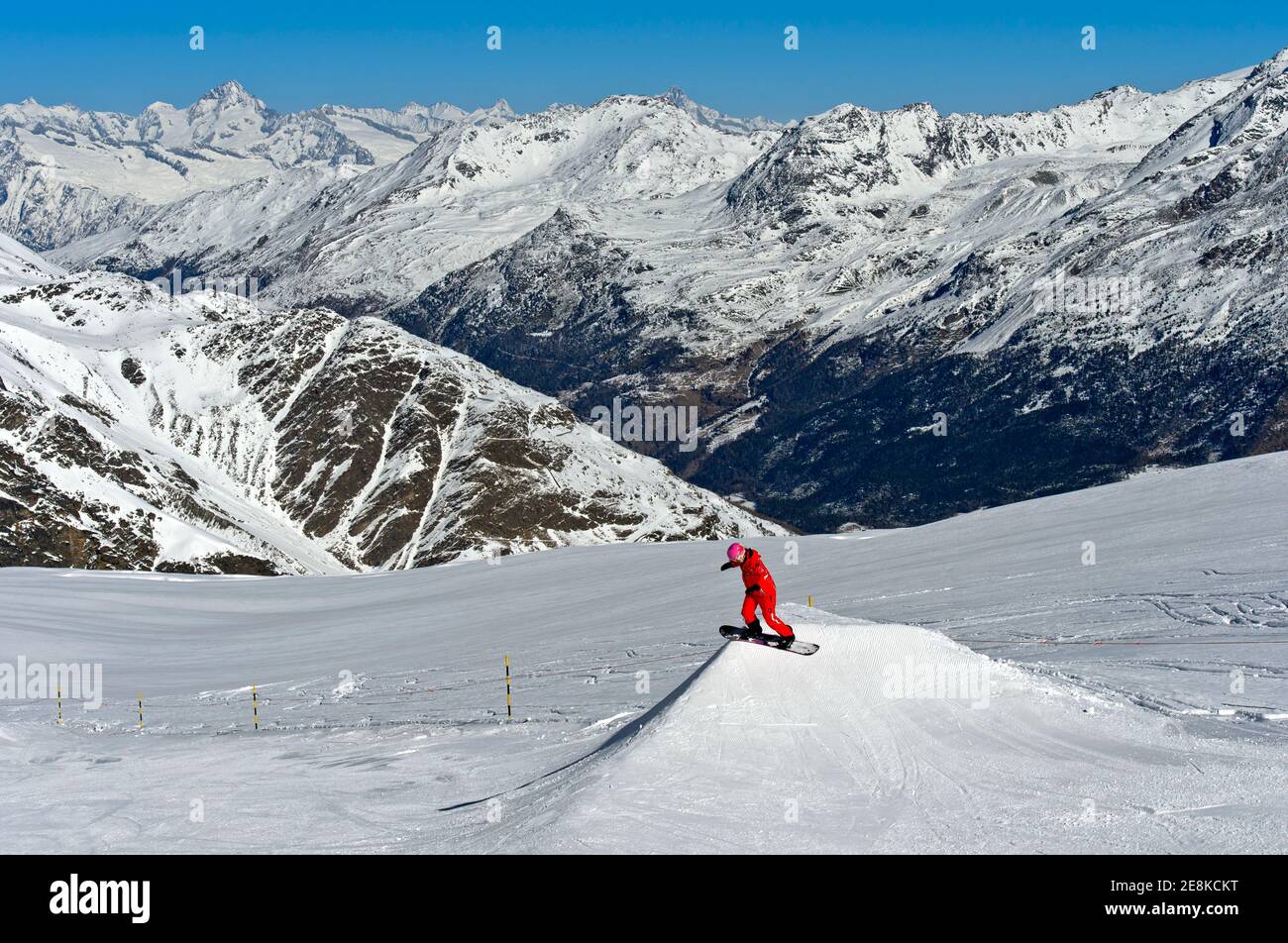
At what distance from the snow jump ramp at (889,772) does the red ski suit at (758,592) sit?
0.71m

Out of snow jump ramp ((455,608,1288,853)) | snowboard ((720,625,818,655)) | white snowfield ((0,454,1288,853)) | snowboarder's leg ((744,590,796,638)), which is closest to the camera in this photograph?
snow jump ramp ((455,608,1288,853))

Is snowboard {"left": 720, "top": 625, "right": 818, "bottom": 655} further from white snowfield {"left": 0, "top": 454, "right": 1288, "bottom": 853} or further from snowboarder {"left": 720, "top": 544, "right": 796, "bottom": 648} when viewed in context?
white snowfield {"left": 0, "top": 454, "right": 1288, "bottom": 853}

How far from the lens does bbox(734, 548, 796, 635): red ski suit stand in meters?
22.5

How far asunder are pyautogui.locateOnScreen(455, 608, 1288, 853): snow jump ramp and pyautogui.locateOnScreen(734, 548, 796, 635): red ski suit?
705mm

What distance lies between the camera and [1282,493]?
47031mm

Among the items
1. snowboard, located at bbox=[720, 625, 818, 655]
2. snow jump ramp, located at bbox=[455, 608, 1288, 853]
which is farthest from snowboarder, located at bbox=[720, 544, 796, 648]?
snow jump ramp, located at bbox=[455, 608, 1288, 853]

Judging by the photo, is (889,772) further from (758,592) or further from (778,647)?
(758,592)

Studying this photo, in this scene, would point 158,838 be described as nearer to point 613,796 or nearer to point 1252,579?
point 613,796

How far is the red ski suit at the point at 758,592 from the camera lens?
22516 mm

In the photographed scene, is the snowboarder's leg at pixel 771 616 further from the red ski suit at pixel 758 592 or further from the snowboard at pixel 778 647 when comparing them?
the snowboard at pixel 778 647

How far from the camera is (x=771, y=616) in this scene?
22.5 meters

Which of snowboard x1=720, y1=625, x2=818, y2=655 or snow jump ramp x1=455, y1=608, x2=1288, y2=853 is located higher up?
snowboard x1=720, y1=625, x2=818, y2=655

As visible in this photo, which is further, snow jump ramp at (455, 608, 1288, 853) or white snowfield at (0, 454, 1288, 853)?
white snowfield at (0, 454, 1288, 853)
